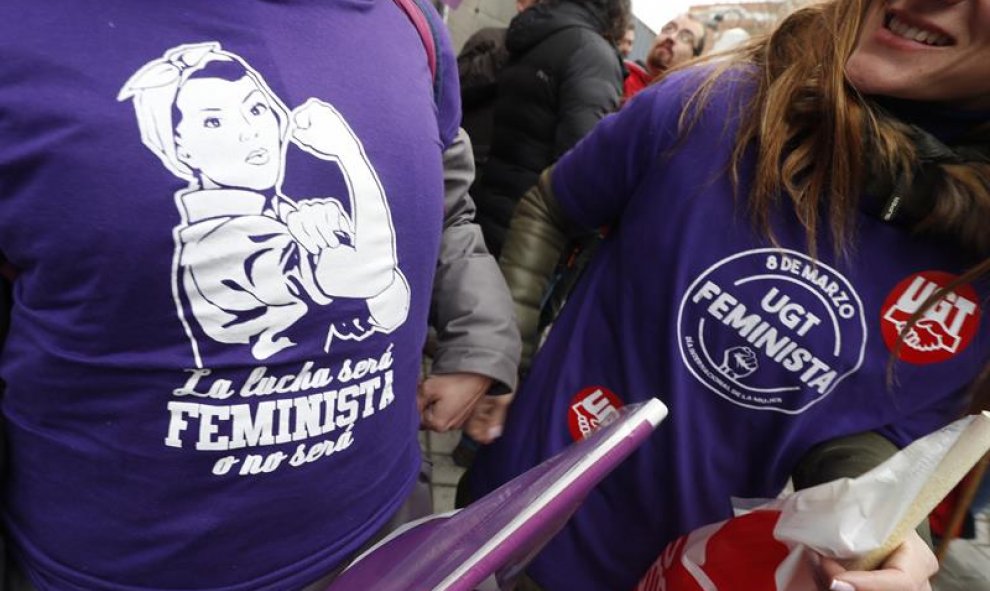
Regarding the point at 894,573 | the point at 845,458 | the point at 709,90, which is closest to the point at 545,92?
the point at 709,90

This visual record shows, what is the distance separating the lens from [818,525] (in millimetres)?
626

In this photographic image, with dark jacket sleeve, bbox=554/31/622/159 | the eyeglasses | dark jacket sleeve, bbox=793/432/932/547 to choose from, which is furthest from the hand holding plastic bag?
the eyeglasses

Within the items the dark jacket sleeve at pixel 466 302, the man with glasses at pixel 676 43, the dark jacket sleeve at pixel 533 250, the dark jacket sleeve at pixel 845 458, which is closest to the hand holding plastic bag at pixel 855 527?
the dark jacket sleeve at pixel 845 458

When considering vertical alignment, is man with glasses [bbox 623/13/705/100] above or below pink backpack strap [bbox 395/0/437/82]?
below

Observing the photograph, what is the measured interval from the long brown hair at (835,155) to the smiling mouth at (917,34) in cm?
4

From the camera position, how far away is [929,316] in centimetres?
82

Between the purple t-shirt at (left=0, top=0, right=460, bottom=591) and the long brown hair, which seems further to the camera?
the long brown hair

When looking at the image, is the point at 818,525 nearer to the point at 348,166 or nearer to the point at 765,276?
the point at 765,276

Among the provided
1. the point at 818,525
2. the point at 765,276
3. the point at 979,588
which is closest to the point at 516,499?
the point at 818,525

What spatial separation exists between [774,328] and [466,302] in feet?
1.51

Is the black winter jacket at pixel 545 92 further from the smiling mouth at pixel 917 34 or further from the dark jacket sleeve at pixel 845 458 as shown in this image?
the dark jacket sleeve at pixel 845 458

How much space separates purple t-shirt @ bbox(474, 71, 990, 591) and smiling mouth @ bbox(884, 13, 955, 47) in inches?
7.7

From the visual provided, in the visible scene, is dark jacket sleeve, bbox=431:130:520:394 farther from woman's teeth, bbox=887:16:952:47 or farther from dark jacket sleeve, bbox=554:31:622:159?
dark jacket sleeve, bbox=554:31:622:159

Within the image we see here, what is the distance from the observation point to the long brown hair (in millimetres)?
777
